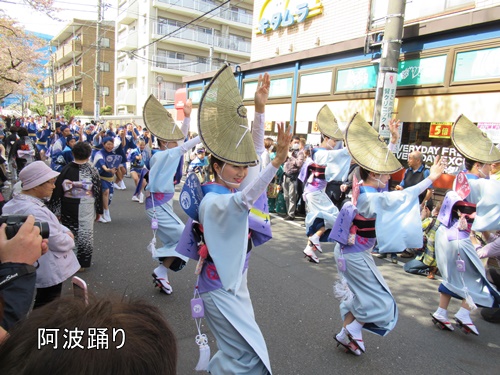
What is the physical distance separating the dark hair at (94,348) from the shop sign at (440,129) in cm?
776

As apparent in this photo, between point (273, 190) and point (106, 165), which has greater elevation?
point (106, 165)

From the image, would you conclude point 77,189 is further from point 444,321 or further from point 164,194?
point 444,321

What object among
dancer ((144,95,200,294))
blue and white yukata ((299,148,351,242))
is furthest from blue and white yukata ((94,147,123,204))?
blue and white yukata ((299,148,351,242))

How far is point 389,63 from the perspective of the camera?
6.50 metres

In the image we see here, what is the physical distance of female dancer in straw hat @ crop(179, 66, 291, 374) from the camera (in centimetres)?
205

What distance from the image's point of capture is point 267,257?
5793 mm

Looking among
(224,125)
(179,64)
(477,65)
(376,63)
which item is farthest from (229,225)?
(179,64)

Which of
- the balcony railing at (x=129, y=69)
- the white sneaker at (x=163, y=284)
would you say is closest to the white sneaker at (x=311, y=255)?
the white sneaker at (x=163, y=284)

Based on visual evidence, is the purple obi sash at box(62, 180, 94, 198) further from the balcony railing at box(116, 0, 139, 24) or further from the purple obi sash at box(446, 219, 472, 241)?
the balcony railing at box(116, 0, 139, 24)

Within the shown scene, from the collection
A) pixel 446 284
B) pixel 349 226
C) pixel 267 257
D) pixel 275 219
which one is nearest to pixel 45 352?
pixel 349 226

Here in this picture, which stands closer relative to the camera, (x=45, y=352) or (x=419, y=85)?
(x=45, y=352)

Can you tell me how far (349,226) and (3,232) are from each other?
2.71m

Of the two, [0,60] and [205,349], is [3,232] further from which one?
[0,60]

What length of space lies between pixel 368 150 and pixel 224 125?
1.75 metres
